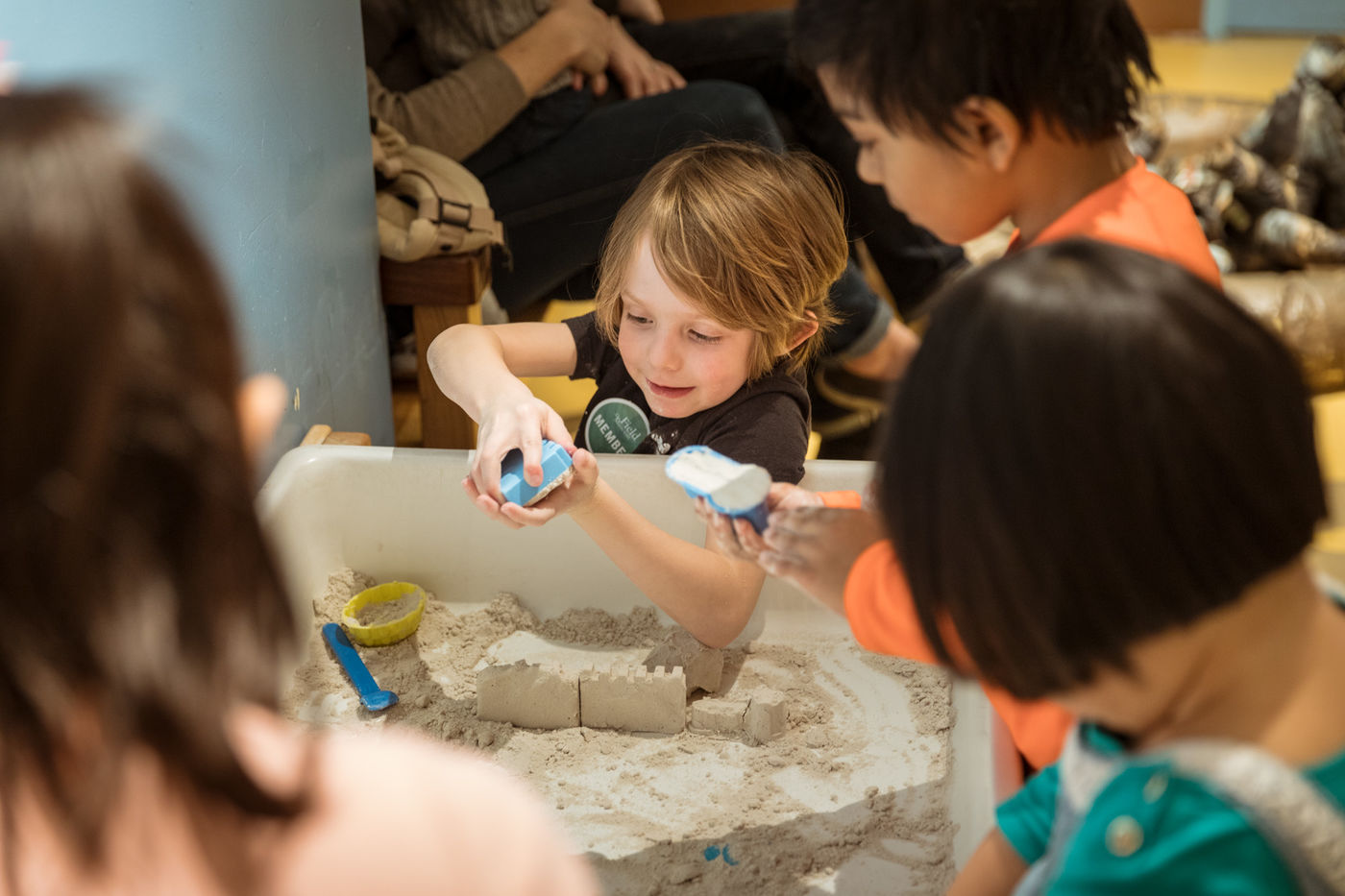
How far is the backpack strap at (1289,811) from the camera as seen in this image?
0.39m

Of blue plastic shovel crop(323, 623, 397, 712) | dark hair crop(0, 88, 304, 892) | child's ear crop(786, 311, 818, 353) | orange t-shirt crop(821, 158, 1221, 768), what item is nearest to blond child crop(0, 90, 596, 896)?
dark hair crop(0, 88, 304, 892)

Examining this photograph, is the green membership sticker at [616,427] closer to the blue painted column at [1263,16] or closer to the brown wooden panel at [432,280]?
the brown wooden panel at [432,280]

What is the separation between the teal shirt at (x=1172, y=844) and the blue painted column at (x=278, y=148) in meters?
0.63

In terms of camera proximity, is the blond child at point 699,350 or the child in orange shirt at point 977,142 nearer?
the child in orange shirt at point 977,142

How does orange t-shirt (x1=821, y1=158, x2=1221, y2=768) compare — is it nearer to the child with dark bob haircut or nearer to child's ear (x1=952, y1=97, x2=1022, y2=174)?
child's ear (x1=952, y1=97, x2=1022, y2=174)

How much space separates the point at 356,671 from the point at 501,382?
0.27 metres

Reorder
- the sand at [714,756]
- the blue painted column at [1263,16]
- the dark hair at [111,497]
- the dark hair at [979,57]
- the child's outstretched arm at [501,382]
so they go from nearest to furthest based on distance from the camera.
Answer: the dark hair at [111,497]
the dark hair at [979,57]
the sand at [714,756]
the child's outstretched arm at [501,382]
the blue painted column at [1263,16]

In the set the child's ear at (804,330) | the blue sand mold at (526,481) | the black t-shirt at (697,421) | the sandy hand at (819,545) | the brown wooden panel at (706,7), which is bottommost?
the black t-shirt at (697,421)

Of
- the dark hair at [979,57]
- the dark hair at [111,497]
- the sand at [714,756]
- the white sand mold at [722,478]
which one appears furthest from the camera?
the sand at [714,756]

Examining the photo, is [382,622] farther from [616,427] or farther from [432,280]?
[432,280]

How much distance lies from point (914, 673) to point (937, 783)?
0.13 metres

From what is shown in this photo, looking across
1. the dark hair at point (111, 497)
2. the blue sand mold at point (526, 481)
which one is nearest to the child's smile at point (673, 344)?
the blue sand mold at point (526, 481)

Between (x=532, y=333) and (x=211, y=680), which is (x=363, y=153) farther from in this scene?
(x=211, y=680)

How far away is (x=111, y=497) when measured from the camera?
1.02 ft
